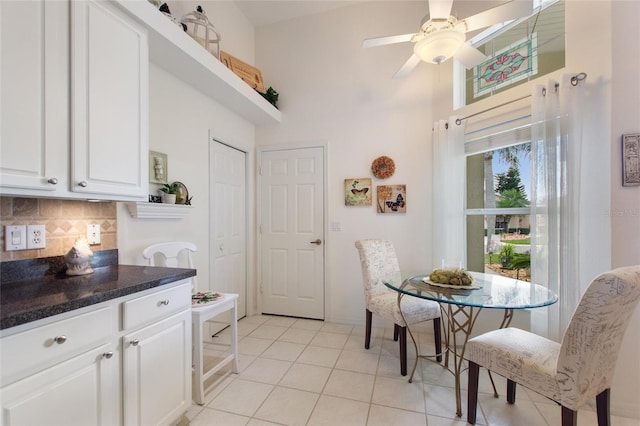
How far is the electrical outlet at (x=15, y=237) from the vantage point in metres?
1.29

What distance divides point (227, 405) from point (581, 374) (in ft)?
6.35

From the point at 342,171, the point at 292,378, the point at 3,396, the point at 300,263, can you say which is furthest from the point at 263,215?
the point at 3,396

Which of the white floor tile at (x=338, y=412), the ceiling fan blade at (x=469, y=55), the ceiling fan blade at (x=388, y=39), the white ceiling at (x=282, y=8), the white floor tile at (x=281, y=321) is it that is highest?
the white ceiling at (x=282, y=8)

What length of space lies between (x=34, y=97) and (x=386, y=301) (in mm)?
2474

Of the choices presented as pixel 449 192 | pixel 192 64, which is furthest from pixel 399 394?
pixel 192 64

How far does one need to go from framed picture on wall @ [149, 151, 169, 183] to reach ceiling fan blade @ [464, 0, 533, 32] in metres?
2.31

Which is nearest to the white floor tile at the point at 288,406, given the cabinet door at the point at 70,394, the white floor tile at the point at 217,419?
the white floor tile at the point at 217,419

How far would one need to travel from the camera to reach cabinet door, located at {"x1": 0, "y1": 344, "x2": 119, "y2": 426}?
87 cm

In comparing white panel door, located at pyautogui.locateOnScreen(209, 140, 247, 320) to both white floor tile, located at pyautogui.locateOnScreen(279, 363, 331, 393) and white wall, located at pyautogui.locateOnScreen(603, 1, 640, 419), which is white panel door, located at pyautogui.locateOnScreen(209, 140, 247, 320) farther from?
white wall, located at pyautogui.locateOnScreen(603, 1, 640, 419)

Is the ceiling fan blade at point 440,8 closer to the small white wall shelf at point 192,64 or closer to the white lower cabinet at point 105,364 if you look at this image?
the small white wall shelf at point 192,64

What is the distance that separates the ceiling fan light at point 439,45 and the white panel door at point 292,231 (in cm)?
157

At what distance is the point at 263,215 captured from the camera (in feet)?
11.3

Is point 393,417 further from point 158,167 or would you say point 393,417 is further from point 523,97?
point 523,97

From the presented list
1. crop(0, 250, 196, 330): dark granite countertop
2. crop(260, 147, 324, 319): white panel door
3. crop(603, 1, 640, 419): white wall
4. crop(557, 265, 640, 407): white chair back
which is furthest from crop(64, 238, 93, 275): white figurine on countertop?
crop(603, 1, 640, 419): white wall
